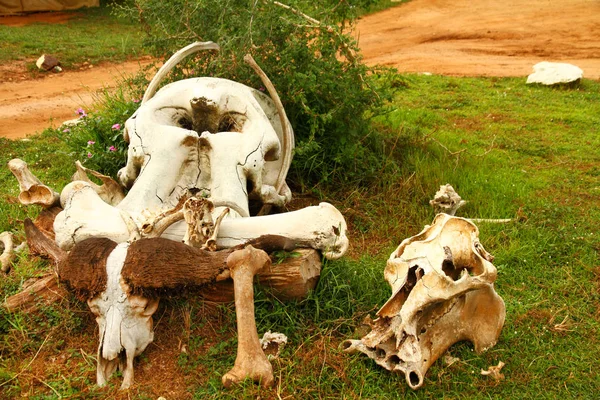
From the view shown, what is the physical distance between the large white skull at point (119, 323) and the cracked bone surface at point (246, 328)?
46 centimetres

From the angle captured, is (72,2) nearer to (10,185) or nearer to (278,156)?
(10,185)

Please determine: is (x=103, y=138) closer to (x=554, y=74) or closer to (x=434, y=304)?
(x=434, y=304)

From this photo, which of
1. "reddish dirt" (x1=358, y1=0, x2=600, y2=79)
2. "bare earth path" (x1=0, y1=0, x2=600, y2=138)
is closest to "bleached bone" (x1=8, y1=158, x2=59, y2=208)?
"bare earth path" (x1=0, y1=0, x2=600, y2=138)

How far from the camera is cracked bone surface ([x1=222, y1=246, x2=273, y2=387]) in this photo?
2850 mm

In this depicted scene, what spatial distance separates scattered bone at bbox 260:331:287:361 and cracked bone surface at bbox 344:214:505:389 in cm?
36

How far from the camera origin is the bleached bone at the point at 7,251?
4.04 meters

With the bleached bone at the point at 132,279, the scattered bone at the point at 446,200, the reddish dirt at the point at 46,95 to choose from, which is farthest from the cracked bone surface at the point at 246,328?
the reddish dirt at the point at 46,95

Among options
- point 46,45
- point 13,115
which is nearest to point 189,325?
point 13,115

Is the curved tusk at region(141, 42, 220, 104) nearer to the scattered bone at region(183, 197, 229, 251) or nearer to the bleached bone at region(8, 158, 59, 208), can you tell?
the bleached bone at region(8, 158, 59, 208)

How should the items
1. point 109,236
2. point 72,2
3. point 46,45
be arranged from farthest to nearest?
point 72,2, point 46,45, point 109,236

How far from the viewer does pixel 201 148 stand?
3977mm

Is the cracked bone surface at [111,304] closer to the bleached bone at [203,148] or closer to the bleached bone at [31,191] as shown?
the bleached bone at [203,148]

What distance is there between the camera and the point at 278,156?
429 centimetres

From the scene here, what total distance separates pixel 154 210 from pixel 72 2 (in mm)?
12773
